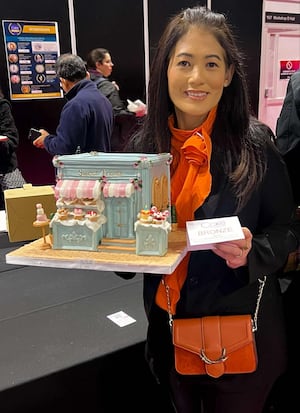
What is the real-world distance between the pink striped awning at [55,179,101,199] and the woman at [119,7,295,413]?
209 mm

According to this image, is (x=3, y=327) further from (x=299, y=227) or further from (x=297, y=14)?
(x=297, y=14)

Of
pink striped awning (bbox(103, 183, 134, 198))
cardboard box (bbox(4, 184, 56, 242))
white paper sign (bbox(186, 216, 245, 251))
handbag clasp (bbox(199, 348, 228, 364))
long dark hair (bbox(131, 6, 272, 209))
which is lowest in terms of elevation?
handbag clasp (bbox(199, 348, 228, 364))

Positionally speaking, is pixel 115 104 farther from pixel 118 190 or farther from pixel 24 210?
pixel 118 190

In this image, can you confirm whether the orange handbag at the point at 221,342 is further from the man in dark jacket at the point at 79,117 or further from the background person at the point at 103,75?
the background person at the point at 103,75

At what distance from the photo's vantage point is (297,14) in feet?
22.9

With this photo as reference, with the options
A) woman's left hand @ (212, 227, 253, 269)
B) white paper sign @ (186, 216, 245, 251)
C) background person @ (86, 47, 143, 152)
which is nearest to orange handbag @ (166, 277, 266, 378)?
woman's left hand @ (212, 227, 253, 269)

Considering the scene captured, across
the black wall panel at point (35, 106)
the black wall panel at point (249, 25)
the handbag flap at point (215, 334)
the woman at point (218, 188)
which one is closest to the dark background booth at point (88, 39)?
the black wall panel at point (35, 106)

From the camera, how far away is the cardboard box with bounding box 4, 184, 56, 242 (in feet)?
5.17

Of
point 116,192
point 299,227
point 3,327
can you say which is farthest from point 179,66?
point 3,327

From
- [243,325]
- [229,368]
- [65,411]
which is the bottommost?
[65,411]

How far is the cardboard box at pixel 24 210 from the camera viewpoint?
62.1 inches

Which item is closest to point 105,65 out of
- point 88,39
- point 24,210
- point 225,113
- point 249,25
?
point 88,39

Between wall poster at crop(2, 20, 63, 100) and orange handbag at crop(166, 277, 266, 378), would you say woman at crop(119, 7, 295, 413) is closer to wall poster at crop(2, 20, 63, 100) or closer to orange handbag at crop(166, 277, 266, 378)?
orange handbag at crop(166, 277, 266, 378)

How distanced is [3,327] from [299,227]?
3.53ft
